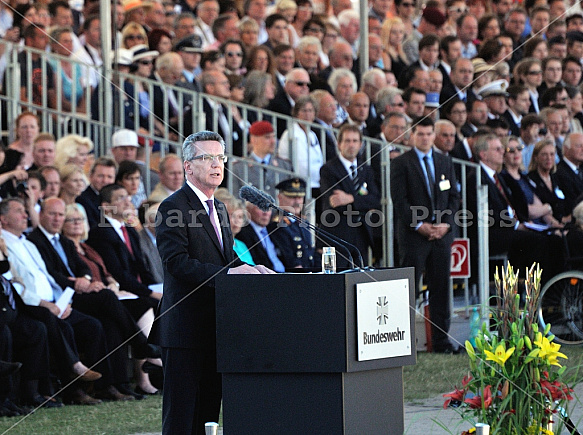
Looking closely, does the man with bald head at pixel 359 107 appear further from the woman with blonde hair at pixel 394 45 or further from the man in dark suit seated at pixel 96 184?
the man in dark suit seated at pixel 96 184

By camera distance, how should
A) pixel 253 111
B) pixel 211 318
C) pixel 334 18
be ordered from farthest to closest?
pixel 334 18, pixel 253 111, pixel 211 318

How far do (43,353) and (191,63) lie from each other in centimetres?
507

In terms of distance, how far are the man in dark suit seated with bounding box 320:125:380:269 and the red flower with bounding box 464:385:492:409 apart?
601cm

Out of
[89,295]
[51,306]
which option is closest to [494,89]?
[89,295]

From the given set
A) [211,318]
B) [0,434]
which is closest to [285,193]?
[0,434]

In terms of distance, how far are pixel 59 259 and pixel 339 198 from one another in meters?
3.02

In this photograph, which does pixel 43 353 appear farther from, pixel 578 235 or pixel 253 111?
pixel 578 235

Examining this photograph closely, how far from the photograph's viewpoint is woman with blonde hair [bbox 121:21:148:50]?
12.5m

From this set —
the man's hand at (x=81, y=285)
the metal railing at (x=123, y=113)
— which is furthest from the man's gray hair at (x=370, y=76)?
the man's hand at (x=81, y=285)

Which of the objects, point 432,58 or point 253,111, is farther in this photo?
point 432,58

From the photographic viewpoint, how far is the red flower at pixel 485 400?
15.7ft

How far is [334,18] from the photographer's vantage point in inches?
615

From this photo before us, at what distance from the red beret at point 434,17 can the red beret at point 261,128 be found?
5.53m

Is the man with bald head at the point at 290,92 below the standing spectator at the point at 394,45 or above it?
below
